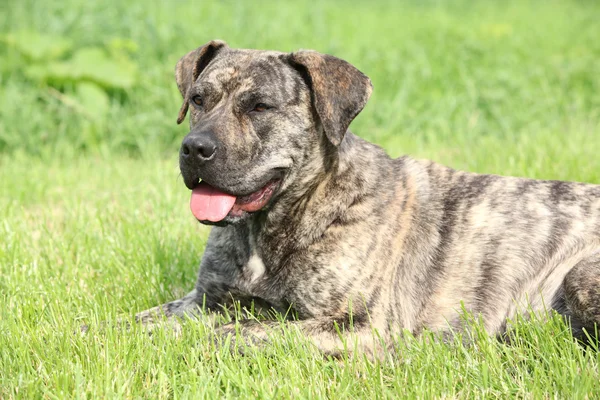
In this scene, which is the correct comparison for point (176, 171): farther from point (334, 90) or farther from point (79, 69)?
point (334, 90)

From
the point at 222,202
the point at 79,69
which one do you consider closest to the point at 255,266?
the point at 222,202

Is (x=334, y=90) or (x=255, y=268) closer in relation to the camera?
(x=334, y=90)

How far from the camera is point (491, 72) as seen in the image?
1084cm

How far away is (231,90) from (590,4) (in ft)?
68.3

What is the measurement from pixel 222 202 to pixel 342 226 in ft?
2.33

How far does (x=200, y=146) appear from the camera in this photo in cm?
398

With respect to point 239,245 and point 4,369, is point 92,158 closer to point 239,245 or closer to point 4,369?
point 239,245

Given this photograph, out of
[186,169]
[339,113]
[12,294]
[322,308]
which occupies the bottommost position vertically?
[12,294]

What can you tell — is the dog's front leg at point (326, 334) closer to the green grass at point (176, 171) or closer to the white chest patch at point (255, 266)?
the green grass at point (176, 171)

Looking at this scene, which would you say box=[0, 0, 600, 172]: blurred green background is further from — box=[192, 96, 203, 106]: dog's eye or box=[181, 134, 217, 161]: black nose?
box=[181, 134, 217, 161]: black nose

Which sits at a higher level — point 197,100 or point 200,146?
point 197,100

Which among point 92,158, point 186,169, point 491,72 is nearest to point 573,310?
point 186,169

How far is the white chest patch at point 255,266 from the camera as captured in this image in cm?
439

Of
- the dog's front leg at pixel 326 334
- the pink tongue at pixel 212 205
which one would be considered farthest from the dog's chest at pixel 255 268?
the pink tongue at pixel 212 205
